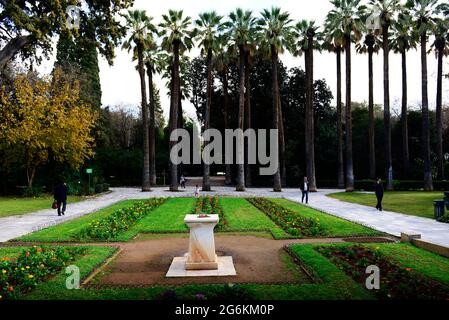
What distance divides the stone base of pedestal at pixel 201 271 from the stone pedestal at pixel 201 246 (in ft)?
0.44

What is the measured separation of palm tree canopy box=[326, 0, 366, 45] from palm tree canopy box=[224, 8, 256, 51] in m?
7.71

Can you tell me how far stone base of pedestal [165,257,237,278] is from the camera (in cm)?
854

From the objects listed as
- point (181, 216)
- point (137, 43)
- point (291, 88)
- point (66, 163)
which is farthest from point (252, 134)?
point (181, 216)

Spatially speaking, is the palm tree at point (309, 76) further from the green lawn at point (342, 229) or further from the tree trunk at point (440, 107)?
the green lawn at point (342, 229)

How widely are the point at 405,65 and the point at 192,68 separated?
97.7 ft

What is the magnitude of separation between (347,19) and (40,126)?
29.2 metres

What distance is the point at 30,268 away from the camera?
28.0 ft

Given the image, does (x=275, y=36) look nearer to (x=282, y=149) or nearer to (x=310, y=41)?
(x=310, y=41)

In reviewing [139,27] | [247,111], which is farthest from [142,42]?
[247,111]

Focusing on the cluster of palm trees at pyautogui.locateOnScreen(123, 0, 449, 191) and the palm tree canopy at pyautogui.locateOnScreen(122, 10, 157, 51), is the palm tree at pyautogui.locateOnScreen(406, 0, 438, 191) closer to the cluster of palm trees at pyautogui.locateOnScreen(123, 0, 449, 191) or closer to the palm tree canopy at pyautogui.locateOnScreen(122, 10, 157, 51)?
the cluster of palm trees at pyautogui.locateOnScreen(123, 0, 449, 191)

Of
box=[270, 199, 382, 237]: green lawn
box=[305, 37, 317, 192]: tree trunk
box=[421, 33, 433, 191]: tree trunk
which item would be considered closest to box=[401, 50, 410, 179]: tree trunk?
box=[421, 33, 433, 191]: tree trunk

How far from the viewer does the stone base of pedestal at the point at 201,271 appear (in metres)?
8.54

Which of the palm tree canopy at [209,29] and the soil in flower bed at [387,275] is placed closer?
the soil in flower bed at [387,275]

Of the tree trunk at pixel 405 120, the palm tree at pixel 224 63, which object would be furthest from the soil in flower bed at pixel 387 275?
the tree trunk at pixel 405 120
